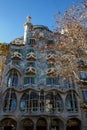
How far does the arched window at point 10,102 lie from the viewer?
25.2m

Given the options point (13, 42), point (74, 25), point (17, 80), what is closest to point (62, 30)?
point (74, 25)

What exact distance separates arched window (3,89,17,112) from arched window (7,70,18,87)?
1.72 m

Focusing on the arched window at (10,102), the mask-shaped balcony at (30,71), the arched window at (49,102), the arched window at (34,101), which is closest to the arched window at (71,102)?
the arched window at (49,102)

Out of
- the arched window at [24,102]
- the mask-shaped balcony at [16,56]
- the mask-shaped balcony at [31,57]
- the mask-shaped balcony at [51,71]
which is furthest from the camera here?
the mask-shaped balcony at [31,57]

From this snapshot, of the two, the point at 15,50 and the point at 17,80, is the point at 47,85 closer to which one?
the point at 17,80

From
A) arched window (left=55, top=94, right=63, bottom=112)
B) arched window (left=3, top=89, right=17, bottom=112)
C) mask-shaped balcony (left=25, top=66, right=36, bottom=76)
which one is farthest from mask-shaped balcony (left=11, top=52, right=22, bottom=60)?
arched window (left=55, top=94, right=63, bottom=112)

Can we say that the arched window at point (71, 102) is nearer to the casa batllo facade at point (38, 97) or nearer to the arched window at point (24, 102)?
the casa batllo facade at point (38, 97)

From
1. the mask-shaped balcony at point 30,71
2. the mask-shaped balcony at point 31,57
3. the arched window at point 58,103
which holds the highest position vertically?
the mask-shaped balcony at point 31,57

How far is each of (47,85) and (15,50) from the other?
35.5 feet

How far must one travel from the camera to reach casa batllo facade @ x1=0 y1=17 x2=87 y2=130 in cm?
2472

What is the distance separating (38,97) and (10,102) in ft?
15.6

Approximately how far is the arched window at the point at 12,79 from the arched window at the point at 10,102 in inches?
67.7

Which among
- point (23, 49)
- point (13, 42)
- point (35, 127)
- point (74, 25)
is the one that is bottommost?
point (35, 127)

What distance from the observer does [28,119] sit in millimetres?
25062
